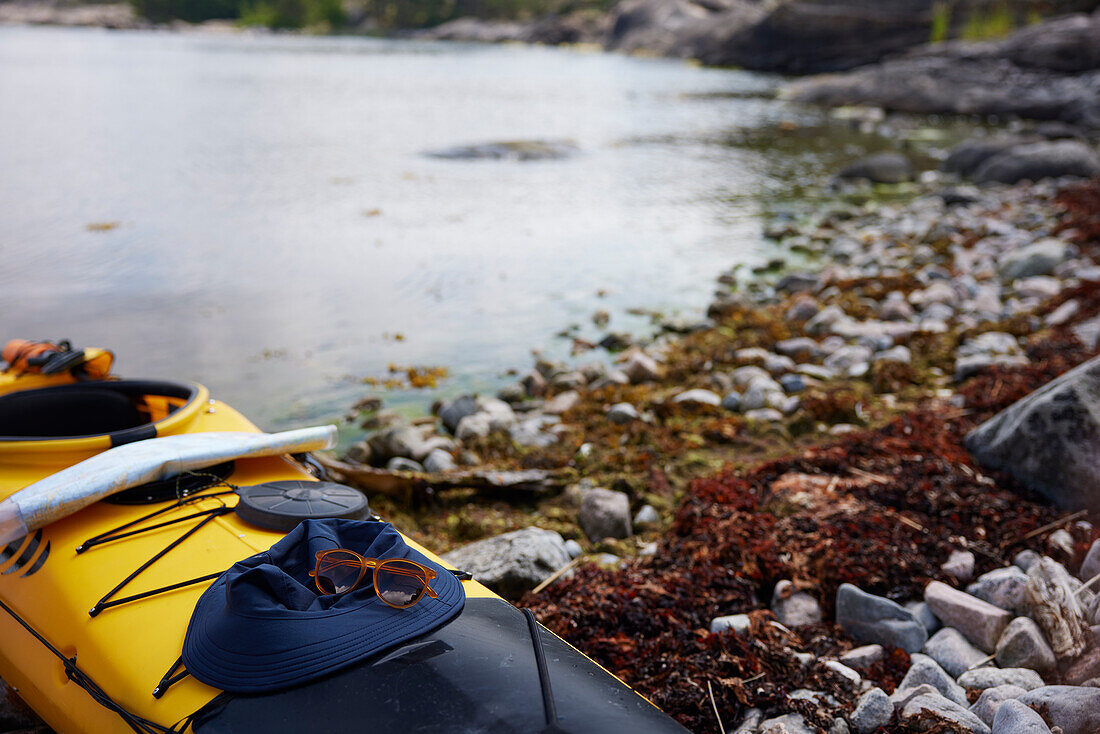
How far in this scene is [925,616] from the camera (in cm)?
296

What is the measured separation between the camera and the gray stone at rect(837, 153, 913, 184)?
48.5 ft

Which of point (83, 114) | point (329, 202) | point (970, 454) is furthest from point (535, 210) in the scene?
point (83, 114)

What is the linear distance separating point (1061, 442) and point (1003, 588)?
106 cm

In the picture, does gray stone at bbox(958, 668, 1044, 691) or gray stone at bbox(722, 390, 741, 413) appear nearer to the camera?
gray stone at bbox(958, 668, 1044, 691)

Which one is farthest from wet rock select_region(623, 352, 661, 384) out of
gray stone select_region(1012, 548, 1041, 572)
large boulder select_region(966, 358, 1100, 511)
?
gray stone select_region(1012, 548, 1041, 572)

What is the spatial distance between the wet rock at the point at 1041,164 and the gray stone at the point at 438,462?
1311 centimetres

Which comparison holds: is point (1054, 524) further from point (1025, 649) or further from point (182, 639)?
point (182, 639)

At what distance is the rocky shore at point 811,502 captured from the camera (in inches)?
103

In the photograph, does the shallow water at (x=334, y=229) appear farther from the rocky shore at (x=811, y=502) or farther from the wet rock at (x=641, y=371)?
the rocky shore at (x=811, y=502)

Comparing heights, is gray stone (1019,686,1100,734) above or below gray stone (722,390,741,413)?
above

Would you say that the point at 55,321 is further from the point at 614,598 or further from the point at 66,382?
the point at 614,598

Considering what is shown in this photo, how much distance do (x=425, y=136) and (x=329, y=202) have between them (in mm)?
7152

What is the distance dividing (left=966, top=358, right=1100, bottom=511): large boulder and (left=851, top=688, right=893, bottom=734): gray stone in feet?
6.01

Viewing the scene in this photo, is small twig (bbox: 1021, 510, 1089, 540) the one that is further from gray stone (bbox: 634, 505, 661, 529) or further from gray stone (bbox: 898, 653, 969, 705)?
gray stone (bbox: 634, 505, 661, 529)
